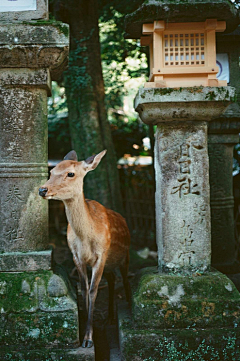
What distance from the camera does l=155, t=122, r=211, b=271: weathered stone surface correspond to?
3.64 metres

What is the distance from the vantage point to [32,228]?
3674 millimetres

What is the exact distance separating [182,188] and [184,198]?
95mm

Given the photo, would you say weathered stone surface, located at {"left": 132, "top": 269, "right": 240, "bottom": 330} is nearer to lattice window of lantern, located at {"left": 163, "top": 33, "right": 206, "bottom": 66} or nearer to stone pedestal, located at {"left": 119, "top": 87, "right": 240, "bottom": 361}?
stone pedestal, located at {"left": 119, "top": 87, "right": 240, "bottom": 361}

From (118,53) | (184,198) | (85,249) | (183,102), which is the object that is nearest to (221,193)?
(184,198)

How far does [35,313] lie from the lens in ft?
11.1

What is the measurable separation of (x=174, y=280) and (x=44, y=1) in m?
2.82

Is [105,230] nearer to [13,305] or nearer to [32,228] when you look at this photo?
[32,228]

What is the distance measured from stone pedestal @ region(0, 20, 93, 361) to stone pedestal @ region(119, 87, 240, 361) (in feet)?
2.01

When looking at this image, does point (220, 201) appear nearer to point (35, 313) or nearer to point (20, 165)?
point (20, 165)

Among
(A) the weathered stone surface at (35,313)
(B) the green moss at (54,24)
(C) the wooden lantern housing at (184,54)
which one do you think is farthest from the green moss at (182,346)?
(B) the green moss at (54,24)

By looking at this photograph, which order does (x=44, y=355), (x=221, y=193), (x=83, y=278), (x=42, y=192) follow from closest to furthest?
(x=42, y=192) → (x=44, y=355) → (x=83, y=278) → (x=221, y=193)

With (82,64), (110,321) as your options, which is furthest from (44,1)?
(110,321)

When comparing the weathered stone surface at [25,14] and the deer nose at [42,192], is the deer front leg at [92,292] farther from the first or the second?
the weathered stone surface at [25,14]

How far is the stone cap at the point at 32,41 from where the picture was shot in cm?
346
